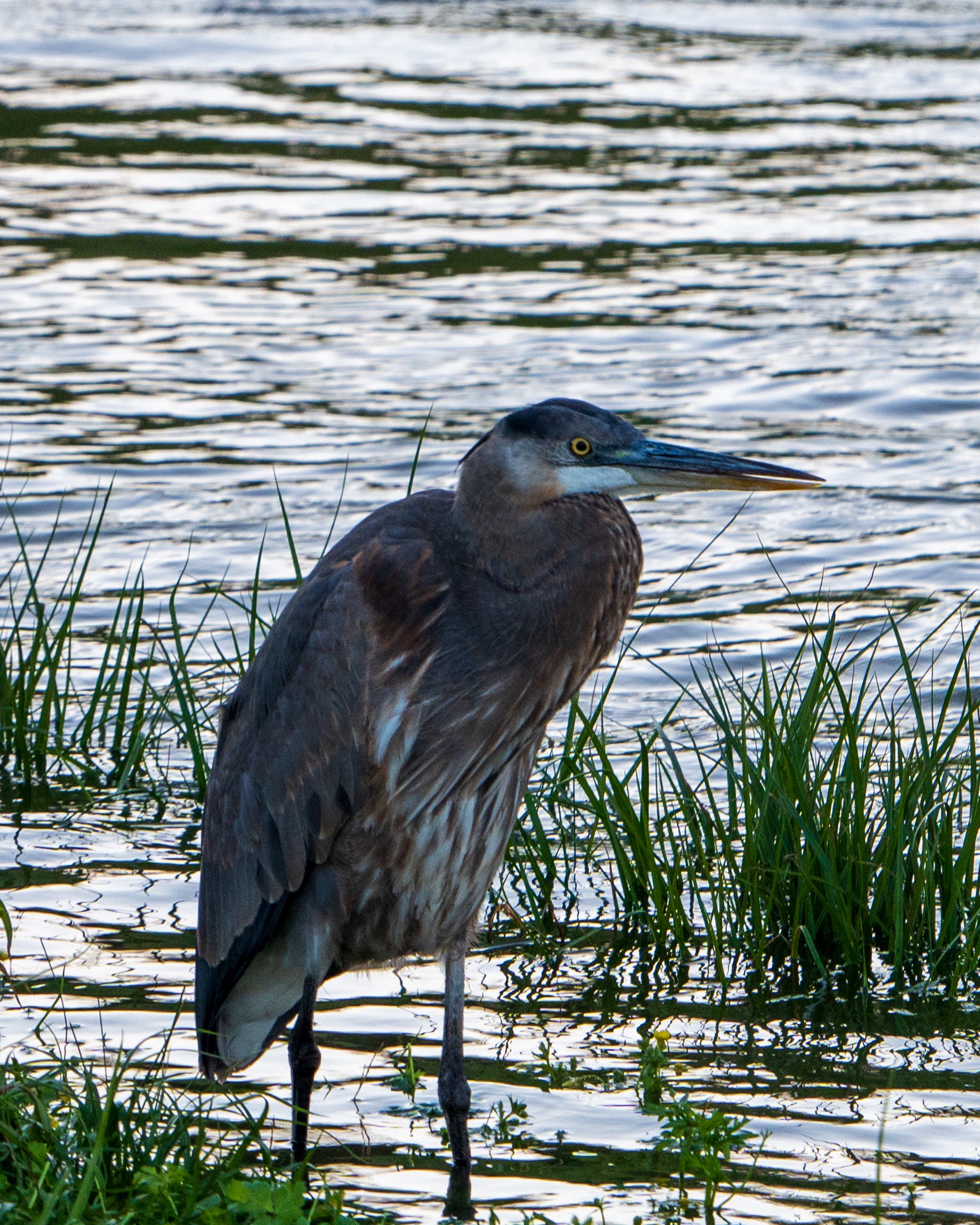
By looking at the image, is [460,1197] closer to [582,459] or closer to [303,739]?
[303,739]

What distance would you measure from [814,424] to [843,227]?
362 centimetres

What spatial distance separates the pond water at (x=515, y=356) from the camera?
4199 millimetres

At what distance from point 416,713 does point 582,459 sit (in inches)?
25.0

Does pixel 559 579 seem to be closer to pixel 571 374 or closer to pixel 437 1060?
pixel 437 1060

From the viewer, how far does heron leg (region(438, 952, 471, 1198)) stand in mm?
3893

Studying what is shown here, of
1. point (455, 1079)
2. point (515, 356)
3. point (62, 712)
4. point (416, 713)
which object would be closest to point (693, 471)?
point (416, 713)

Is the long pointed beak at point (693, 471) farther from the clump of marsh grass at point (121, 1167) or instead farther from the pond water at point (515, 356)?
the clump of marsh grass at point (121, 1167)

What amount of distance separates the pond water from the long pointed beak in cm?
127

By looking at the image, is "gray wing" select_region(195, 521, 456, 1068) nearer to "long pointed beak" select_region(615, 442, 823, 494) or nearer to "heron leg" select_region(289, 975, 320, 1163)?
"heron leg" select_region(289, 975, 320, 1163)

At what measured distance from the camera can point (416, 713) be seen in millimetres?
4043

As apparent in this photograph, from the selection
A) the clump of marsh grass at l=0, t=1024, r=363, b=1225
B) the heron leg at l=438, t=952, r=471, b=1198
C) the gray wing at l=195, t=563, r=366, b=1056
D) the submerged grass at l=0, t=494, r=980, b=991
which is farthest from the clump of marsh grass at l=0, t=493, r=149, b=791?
the clump of marsh grass at l=0, t=1024, r=363, b=1225

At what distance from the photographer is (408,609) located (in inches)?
157

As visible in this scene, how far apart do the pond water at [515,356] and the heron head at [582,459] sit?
4.23 feet

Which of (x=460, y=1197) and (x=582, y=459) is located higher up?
(x=582, y=459)
